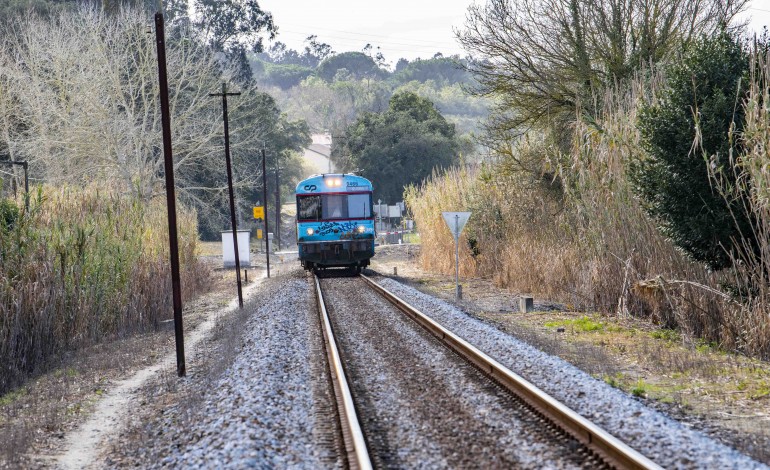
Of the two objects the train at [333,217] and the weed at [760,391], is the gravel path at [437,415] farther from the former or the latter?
the train at [333,217]

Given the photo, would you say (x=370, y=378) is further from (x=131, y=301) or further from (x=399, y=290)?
(x=399, y=290)

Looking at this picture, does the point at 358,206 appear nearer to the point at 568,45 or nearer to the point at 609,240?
the point at 568,45

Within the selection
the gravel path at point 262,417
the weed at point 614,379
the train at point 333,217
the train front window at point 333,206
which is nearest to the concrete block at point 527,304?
the gravel path at point 262,417

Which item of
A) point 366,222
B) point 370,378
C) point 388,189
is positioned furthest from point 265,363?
point 388,189

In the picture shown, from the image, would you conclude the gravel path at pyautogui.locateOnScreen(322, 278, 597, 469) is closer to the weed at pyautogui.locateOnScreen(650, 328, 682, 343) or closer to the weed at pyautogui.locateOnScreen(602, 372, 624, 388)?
the weed at pyautogui.locateOnScreen(602, 372, 624, 388)

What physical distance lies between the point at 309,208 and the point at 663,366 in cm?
1742

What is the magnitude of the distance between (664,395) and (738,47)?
20.6ft

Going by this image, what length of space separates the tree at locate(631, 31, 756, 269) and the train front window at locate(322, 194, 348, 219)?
14.5m

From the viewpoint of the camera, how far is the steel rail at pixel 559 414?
6.18 m

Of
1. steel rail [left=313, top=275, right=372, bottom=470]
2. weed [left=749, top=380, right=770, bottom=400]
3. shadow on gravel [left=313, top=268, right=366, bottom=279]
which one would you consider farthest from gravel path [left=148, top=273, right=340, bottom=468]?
shadow on gravel [left=313, top=268, right=366, bottom=279]

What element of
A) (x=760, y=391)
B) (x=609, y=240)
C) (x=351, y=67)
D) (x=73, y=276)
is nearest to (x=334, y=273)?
(x=73, y=276)

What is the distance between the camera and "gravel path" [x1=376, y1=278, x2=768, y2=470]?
6.26 metres

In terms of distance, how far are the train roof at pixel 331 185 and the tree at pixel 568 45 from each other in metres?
4.82

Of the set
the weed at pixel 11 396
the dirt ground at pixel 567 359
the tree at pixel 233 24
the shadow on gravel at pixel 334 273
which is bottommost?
the weed at pixel 11 396
